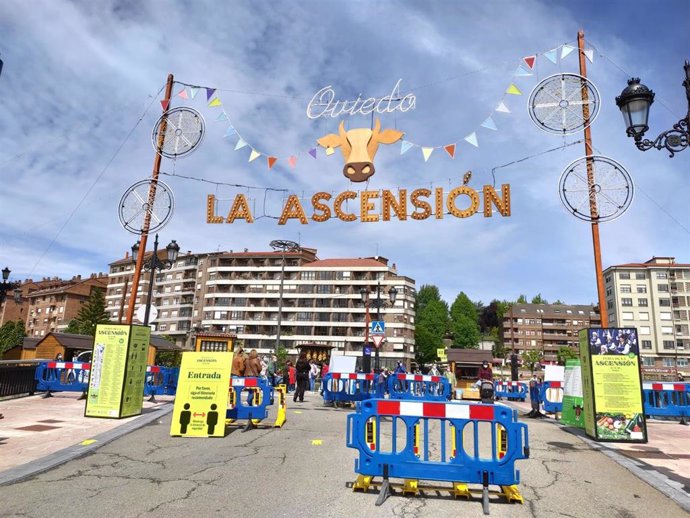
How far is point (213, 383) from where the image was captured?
9.41 m

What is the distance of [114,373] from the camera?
11.6 m

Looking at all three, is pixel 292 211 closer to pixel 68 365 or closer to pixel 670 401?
pixel 68 365

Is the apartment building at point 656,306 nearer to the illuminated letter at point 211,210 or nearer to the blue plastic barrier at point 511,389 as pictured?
the blue plastic barrier at point 511,389

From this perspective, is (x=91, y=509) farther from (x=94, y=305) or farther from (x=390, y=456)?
(x=94, y=305)

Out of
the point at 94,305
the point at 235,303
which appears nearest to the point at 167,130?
the point at 94,305

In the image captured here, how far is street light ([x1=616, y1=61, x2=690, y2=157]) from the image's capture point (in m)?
6.36

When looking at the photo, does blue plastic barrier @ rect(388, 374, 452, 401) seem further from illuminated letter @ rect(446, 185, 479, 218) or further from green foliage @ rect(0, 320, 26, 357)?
green foliage @ rect(0, 320, 26, 357)

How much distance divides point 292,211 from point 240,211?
5.51ft

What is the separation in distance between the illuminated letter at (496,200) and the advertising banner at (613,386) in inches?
166

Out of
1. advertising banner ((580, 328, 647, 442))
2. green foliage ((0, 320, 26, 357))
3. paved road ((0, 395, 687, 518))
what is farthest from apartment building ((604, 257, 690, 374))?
green foliage ((0, 320, 26, 357))

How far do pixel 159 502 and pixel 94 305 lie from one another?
74.1 metres

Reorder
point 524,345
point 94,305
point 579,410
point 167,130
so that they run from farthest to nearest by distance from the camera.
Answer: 1. point 524,345
2. point 94,305
3. point 167,130
4. point 579,410

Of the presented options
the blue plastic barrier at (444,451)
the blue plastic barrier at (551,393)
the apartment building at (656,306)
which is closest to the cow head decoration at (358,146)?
the blue plastic barrier at (551,393)

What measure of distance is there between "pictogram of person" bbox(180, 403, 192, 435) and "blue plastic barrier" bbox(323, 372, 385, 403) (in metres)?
7.06
